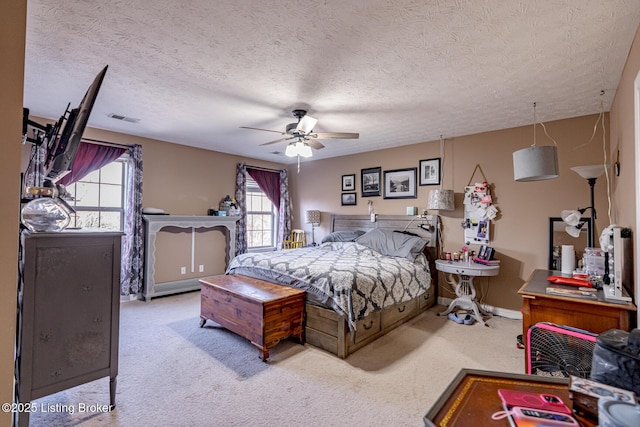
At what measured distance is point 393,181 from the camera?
511 centimetres

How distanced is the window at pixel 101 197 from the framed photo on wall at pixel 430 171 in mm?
4801

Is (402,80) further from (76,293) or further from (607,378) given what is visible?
(76,293)

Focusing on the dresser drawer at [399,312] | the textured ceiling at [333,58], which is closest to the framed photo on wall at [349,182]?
the textured ceiling at [333,58]

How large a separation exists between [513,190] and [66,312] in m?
4.75

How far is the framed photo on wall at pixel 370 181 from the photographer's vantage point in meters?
5.32

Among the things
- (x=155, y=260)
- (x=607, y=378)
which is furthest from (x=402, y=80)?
(x=155, y=260)

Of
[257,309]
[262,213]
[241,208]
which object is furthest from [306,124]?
[262,213]

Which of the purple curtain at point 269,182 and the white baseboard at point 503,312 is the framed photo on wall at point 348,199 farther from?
the white baseboard at point 503,312

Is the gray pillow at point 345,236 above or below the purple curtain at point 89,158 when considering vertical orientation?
below

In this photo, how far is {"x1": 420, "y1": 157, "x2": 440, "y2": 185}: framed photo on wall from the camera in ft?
15.1

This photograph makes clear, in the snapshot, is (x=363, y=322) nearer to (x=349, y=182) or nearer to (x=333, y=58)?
(x=333, y=58)

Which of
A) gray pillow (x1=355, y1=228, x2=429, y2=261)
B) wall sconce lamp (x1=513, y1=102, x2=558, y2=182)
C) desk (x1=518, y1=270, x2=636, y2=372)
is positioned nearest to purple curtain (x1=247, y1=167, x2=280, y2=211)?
gray pillow (x1=355, y1=228, x2=429, y2=261)

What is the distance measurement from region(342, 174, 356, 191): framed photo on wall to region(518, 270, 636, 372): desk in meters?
3.72

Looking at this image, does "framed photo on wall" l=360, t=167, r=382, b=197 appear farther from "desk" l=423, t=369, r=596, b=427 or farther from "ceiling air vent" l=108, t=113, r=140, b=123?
"desk" l=423, t=369, r=596, b=427
